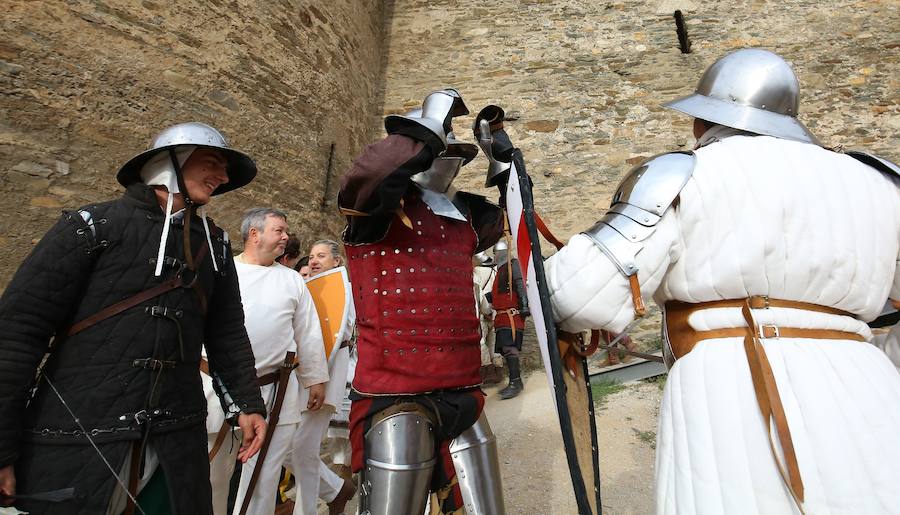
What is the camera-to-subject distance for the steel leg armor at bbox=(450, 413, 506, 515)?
1818 millimetres

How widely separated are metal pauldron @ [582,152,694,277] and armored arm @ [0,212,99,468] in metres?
1.38

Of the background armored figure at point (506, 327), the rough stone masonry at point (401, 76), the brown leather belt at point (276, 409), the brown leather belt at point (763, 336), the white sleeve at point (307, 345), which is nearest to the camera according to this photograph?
the brown leather belt at point (763, 336)

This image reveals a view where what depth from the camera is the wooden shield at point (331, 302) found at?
9.86 feet

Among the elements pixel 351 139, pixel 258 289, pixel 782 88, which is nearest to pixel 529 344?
pixel 351 139

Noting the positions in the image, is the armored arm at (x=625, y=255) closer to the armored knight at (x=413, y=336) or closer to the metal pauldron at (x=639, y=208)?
the metal pauldron at (x=639, y=208)

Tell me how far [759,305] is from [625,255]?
1.08 feet

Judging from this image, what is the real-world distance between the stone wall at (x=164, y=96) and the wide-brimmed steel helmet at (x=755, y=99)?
3478 millimetres

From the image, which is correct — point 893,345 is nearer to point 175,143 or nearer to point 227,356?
point 227,356

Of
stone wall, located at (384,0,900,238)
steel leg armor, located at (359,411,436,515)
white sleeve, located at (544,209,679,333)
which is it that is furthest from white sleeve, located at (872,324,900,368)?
stone wall, located at (384,0,900,238)

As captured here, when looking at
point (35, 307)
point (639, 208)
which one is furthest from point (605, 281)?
point (35, 307)

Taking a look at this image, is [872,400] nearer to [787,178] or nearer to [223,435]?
[787,178]

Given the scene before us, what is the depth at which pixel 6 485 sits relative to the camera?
4.22 feet

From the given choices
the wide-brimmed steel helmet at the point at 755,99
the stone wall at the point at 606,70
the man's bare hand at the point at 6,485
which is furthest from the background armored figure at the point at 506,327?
the man's bare hand at the point at 6,485

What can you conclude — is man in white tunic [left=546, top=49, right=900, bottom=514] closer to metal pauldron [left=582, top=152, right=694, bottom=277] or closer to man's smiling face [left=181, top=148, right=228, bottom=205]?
metal pauldron [left=582, top=152, right=694, bottom=277]
